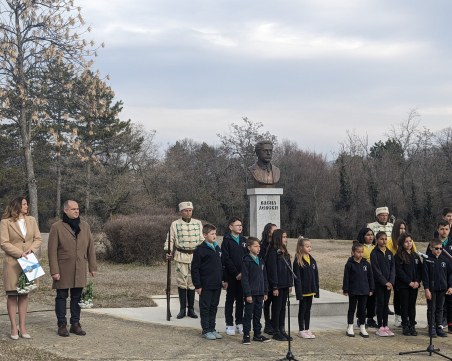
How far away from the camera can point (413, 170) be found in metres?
49.1

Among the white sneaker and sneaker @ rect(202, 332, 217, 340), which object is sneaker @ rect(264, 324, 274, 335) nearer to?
the white sneaker

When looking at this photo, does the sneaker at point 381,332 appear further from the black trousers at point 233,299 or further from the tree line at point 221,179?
the tree line at point 221,179

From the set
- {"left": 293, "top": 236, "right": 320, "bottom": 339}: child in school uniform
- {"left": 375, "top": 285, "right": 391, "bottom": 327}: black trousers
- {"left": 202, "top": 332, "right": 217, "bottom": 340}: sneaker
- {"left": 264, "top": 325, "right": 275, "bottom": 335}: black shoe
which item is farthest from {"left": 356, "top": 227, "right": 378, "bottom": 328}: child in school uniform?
{"left": 202, "top": 332, "right": 217, "bottom": 340}: sneaker

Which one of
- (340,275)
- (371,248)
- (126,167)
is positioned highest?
(126,167)

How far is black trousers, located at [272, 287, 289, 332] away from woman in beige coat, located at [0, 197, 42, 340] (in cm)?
318

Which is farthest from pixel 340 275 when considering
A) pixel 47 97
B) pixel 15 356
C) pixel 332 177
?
pixel 332 177

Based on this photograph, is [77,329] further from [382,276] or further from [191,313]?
[382,276]

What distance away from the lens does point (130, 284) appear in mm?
13852

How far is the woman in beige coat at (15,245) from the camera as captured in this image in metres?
7.20

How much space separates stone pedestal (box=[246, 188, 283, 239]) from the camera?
11.3 metres

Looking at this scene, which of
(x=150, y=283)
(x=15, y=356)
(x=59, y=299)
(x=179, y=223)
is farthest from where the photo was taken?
(x=150, y=283)

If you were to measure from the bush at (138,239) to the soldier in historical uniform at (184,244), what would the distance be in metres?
9.50

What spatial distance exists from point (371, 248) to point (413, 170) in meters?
42.5

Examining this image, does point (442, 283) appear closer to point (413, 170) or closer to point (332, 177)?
point (413, 170)
